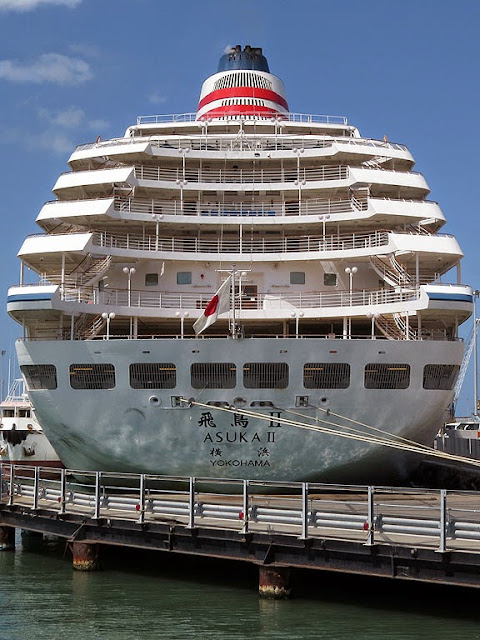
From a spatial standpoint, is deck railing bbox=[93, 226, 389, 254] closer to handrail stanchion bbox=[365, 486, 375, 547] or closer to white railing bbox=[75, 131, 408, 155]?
white railing bbox=[75, 131, 408, 155]

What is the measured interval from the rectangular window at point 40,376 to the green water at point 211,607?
6316 mm

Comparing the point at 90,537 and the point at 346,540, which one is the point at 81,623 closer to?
the point at 90,537

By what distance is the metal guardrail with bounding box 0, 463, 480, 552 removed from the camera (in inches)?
688

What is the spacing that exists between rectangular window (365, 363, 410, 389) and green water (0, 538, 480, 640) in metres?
6.72

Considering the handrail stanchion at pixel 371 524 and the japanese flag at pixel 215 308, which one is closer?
the handrail stanchion at pixel 371 524

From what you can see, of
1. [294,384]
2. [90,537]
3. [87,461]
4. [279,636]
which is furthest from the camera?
[87,461]

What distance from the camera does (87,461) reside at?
2742cm

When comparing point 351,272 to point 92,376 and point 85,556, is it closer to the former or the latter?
point 92,376

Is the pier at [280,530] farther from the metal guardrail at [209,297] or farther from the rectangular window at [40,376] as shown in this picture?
the metal guardrail at [209,297]

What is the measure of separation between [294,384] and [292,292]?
5.02m

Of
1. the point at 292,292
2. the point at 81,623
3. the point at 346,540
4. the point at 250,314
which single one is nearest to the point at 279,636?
the point at 346,540

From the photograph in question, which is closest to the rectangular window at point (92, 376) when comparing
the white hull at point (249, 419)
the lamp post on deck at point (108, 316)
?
the white hull at point (249, 419)

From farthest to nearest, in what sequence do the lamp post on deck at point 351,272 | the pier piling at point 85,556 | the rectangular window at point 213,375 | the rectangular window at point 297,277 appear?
1. the rectangular window at point 297,277
2. the lamp post on deck at point 351,272
3. the rectangular window at point 213,375
4. the pier piling at point 85,556

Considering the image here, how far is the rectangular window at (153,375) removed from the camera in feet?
84.9
